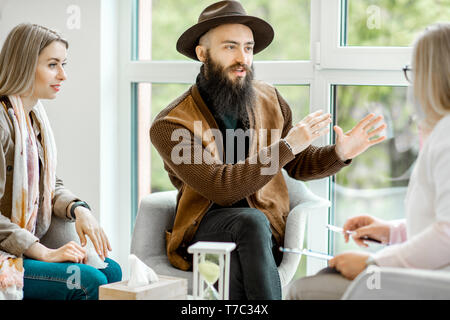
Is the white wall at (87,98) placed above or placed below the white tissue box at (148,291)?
above

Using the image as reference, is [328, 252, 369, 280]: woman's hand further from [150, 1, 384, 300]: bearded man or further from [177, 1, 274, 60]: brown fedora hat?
[177, 1, 274, 60]: brown fedora hat

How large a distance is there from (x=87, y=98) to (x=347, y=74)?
1.38 metres

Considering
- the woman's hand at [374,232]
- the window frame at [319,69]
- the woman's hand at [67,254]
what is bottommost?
the woman's hand at [67,254]

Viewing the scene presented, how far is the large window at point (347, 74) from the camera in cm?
280

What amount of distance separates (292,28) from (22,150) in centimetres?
143

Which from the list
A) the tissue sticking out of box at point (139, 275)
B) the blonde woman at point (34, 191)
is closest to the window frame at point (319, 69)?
the blonde woman at point (34, 191)

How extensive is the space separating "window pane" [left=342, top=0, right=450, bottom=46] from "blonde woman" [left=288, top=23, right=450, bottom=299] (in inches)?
43.5

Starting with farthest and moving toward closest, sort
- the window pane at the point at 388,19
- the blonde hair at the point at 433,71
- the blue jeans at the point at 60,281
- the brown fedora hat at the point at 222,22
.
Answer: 1. the window pane at the point at 388,19
2. the brown fedora hat at the point at 222,22
3. the blue jeans at the point at 60,281
4. the blonde hair at the point at 433,71

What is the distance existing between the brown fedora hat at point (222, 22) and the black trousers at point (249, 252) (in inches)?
30.3

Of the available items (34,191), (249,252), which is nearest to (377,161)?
(249,252)

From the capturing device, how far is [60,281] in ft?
7.15

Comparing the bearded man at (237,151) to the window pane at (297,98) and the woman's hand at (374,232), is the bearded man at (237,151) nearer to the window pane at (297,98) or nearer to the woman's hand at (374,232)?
the window pane at (297,98)

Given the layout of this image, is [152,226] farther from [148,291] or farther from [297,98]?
[297,98]

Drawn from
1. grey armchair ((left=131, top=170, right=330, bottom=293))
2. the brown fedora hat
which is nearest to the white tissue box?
grey armchair ((left=131, top=170, right=330, bottom=293))
